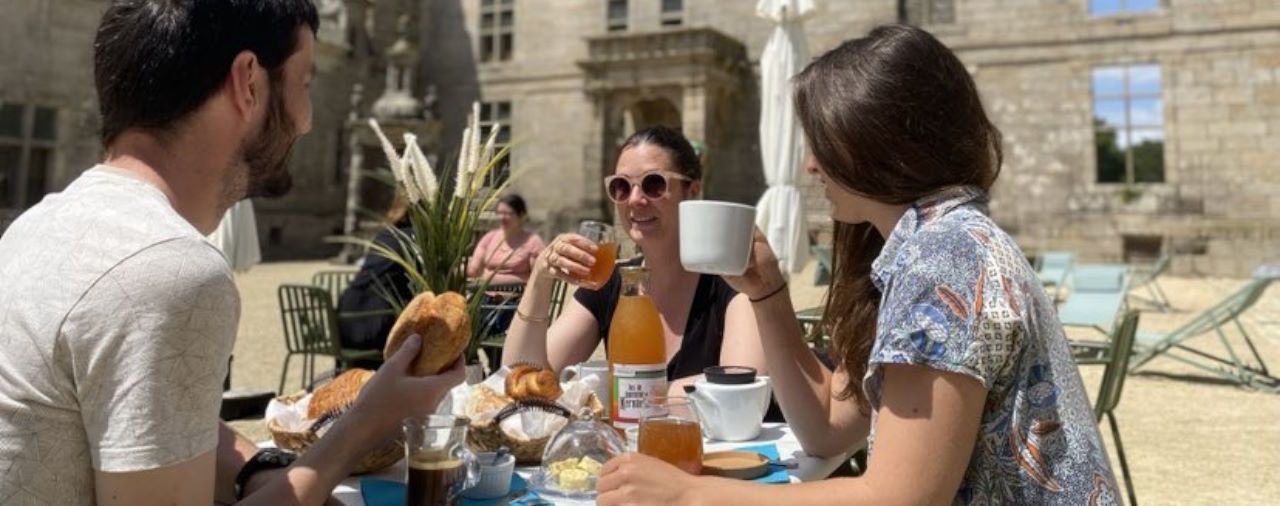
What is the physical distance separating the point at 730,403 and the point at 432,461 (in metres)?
0.82

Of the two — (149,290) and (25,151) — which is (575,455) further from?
(25,151)

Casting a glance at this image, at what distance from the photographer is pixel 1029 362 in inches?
48.4

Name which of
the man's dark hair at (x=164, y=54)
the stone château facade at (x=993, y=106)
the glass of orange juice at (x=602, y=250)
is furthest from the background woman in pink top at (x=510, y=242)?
the stone château facade at (x=993, y=106)

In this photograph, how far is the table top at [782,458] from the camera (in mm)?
1531

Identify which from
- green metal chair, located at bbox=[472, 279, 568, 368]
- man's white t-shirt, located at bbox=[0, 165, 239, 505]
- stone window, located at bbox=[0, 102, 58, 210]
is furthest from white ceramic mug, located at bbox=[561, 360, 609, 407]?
stone window, located at bbox=[0, 102, 58, 210]

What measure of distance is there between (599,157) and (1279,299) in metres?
14.2

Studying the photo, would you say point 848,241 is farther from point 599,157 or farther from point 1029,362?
point 599,157

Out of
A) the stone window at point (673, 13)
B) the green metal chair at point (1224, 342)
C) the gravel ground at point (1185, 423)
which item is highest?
the stone window at point (673, 13)

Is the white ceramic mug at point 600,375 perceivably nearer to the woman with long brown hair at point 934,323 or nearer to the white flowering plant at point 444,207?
the white flowering plant at point 444,207

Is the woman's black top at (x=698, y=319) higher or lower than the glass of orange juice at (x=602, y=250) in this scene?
lower

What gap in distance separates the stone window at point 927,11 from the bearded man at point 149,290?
63.8 feet

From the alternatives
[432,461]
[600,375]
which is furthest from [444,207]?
[432,461]

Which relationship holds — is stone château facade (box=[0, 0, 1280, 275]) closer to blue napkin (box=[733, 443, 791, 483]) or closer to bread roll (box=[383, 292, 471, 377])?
blue napkin (box=[733, 443, 791, 483])

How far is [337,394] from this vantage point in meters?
1.63
